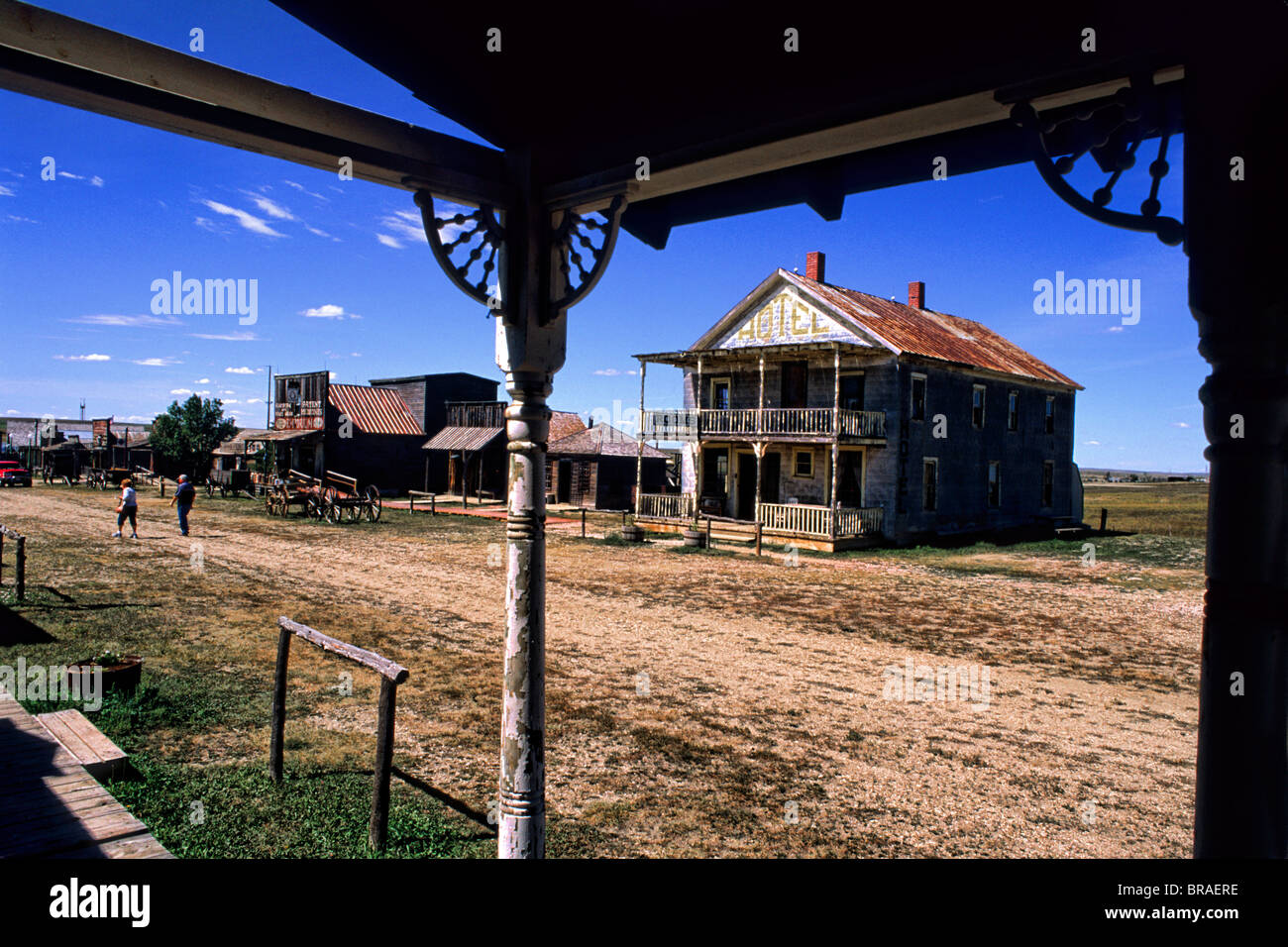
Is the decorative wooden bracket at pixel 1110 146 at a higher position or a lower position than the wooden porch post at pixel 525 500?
higher

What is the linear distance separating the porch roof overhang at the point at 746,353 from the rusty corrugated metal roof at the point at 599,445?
28.7ft

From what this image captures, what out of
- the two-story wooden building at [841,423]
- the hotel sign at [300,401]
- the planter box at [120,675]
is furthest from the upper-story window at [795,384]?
the hotel sign at [300,401]

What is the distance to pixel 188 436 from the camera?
47062mm

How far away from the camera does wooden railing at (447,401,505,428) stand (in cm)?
4022

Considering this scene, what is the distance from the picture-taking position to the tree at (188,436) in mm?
46906

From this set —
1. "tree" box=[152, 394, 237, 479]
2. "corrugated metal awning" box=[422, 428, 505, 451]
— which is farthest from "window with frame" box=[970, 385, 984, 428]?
"tree" box=[152, 394, 237, 479]

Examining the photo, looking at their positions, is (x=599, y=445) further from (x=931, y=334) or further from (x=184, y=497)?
(x=184, y=497)

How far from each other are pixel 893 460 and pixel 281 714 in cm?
2108

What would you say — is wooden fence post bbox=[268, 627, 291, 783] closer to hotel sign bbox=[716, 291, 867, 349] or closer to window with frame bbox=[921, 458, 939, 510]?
hotel sign bbox=[716, 291, 867, 349]

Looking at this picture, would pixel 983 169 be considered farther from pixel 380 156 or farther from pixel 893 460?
pixel 893 460

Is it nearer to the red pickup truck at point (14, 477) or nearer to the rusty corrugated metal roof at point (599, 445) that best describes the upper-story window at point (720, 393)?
the rusty corrugated metal roof at point (599, 445)

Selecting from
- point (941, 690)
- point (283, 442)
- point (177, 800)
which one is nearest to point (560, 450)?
point (283, 442)

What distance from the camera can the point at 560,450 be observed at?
36.5 meters

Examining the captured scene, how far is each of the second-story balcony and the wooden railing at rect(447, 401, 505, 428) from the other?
550 inches
